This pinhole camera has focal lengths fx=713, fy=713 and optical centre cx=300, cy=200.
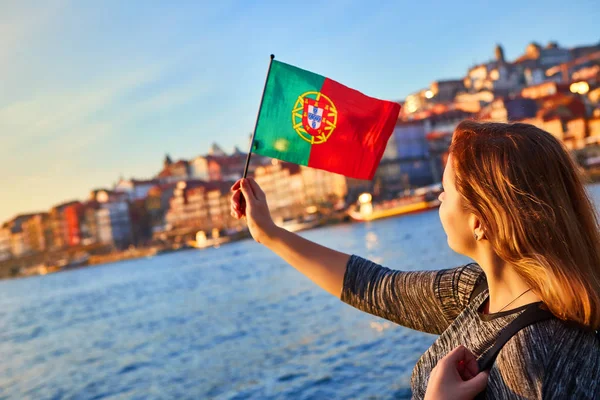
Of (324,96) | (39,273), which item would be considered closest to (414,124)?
(39,273)

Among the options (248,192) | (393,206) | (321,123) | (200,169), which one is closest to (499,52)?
(393,206)

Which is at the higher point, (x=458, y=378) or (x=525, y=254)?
(x=525, y=254)

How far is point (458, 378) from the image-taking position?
0.72 metres

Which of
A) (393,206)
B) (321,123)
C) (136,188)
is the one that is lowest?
(393,206)

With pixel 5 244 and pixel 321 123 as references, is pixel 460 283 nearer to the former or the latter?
pixel 321 123

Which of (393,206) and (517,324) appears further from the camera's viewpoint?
(393,206)

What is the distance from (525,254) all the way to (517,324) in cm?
8

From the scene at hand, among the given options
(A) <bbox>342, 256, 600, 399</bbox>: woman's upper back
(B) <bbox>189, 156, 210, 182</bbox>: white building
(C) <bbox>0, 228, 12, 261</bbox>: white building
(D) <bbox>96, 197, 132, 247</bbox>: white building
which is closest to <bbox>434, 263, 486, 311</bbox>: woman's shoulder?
(A) <bbox>342, 256, 600, 399</bbox>: woman's upper back

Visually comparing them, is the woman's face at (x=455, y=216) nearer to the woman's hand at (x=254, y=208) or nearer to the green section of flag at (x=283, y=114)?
the woman's hand at (x=254, y=208)

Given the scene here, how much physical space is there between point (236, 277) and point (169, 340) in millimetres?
10112

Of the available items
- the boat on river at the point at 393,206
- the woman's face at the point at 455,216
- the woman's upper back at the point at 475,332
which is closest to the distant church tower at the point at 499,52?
the boat on river at the point at 393,206

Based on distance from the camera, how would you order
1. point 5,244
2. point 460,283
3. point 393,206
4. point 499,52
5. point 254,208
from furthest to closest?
point 5,244
point 499,52
point 393,206
point 254,208
point 460,283

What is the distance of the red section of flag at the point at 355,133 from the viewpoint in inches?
54.0

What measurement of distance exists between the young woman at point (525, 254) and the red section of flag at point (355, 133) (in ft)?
1.75
